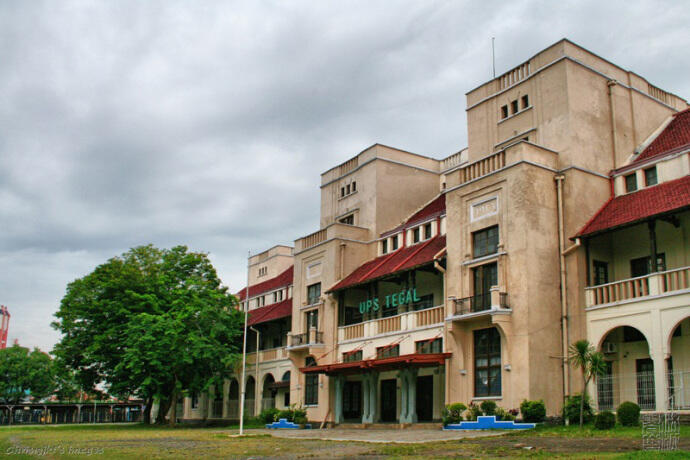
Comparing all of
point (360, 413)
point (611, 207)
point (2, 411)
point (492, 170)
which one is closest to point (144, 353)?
point (360, 413)

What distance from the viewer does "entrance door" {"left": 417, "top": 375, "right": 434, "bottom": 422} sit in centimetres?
3462

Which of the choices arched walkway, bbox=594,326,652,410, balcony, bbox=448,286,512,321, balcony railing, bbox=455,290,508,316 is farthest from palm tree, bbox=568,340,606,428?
balcony railing, bbox=455,290,508,316

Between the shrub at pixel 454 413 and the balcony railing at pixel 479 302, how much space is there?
3917 mm

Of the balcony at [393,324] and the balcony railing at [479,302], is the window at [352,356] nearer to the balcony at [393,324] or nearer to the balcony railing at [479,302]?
the balcony at [393,324]

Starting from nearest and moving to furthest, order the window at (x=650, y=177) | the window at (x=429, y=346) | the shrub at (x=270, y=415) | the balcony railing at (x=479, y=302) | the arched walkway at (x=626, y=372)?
the arched walkway at (x=626, y=372) < the balcony railing at (x=479, y=302) < the window at (x=650, y=177) < the window at (x=429, y=346) < the shrub at (x=270, y=415)

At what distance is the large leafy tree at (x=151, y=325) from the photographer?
44062mm

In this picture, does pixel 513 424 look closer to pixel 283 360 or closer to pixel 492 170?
pixel 492 170

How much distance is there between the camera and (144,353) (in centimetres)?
4375

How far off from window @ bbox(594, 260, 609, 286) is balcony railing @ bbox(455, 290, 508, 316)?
166 inches

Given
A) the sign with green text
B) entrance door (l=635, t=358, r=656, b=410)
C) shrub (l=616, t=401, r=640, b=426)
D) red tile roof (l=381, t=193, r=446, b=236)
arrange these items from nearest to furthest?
shrub (l=616, t=401, r=640, b=426)
entrance door (l=635, t=358, r=656, b=410)
the sign with green text
red tile roof (l=381, t=193, r=446, b=236)

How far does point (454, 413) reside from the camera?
28562 mm

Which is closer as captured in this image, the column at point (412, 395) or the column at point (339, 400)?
the column at point (412, 395)

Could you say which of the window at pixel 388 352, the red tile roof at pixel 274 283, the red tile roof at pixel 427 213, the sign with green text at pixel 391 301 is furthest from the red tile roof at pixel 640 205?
the red tile roof at pixel 274 283

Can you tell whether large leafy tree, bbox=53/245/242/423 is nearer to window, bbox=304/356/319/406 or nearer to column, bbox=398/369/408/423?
window, bbox=304/356/319/406
